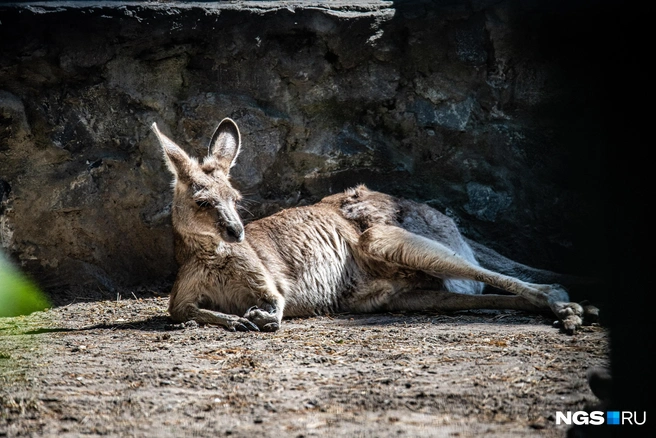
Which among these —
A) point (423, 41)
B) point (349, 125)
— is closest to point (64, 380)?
point (349, 125)

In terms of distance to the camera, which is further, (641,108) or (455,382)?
(455,382)

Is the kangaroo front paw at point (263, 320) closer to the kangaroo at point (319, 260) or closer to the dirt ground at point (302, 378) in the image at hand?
the kangaroo at point (319, 260)

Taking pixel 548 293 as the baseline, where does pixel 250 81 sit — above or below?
above

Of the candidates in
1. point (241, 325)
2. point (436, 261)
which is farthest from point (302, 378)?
point (436, 261)

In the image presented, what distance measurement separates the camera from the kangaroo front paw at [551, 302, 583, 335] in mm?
5343

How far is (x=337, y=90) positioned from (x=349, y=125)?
35cm

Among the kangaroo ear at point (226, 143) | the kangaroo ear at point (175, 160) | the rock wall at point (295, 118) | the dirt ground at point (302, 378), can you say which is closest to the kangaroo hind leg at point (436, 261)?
the dirt ground at point (302, 378)

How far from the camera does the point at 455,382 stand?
3.94m

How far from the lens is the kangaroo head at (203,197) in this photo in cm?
608

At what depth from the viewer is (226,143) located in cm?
678

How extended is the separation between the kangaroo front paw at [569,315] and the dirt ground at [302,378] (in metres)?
0.12

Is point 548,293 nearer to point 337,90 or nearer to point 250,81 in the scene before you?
point 337,90

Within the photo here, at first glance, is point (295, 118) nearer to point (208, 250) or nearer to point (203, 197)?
point (203, 197)

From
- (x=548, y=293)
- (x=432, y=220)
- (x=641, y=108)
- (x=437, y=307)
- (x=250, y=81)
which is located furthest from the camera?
(x=250, y=81)
